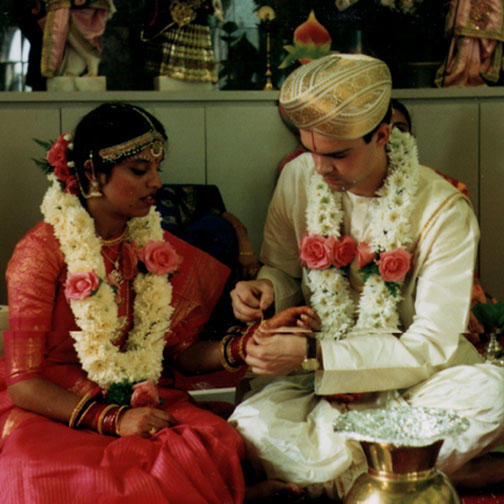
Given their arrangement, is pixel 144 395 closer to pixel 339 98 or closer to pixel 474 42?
pixel 339 98

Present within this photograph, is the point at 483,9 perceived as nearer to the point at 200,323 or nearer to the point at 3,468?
the point at 200,323

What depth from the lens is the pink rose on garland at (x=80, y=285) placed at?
277 centimetres

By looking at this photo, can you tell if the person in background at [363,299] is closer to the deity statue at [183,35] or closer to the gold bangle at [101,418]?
the gold bangle at [101,418]

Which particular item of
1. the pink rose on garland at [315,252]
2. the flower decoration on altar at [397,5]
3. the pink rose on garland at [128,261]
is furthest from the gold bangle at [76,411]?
the flower decoration on altar at [397,5]

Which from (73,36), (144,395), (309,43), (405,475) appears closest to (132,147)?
(144,395)

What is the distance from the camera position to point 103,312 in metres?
2.83

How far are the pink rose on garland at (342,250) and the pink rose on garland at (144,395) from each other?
2.56ft

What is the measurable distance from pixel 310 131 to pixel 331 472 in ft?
3.68

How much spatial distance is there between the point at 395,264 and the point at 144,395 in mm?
944

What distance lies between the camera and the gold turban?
2809 mm

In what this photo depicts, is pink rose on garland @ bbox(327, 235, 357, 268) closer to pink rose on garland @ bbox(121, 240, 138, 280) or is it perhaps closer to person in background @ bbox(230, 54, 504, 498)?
A: person in background @ bbox(230, 54, 504, 498)

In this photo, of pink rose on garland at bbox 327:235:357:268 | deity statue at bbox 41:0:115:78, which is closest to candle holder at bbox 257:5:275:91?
deity statue at bbox 41:0:115:78

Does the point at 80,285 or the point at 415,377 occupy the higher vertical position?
the point at 80,285

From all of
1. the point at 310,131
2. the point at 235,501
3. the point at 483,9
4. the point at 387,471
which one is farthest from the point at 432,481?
the point at 483,9
